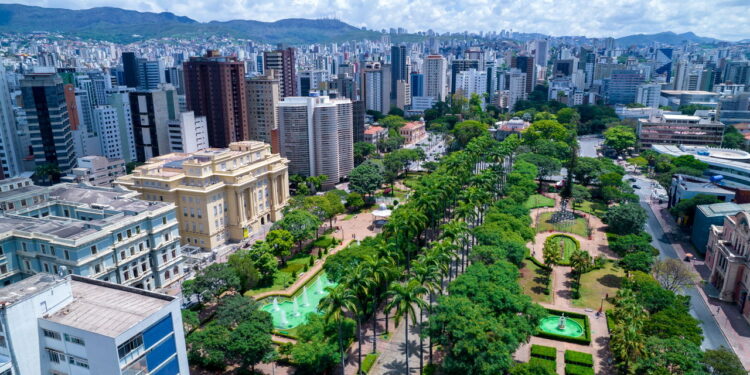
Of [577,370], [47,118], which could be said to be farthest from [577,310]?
[47,118]

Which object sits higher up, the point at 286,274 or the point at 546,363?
the point at 546,363

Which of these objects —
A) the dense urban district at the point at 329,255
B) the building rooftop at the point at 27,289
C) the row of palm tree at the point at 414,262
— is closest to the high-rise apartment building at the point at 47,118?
the dense urban district at the point at 329,255

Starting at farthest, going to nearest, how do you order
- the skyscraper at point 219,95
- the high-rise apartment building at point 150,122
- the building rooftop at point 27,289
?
1. the skyscraper at point 219,95
2. the high-rise apartment building at point 150,122
3. the building rooftop at point 27,289

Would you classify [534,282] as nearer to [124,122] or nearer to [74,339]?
[74,339]

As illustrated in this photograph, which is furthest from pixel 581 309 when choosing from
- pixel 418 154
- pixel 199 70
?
pixel 199 70

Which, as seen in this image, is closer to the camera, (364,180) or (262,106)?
(364,180)

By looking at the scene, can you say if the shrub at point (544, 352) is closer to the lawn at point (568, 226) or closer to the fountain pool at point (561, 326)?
the fountain pool at point (561, 326)

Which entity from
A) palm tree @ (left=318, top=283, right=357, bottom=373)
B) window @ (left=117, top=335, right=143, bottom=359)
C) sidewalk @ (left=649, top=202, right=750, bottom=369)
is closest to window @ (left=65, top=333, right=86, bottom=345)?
window @ (left=117, top=335, right=143, bottom=359)

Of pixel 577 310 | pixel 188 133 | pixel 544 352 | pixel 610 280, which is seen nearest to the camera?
pixel 544 352
